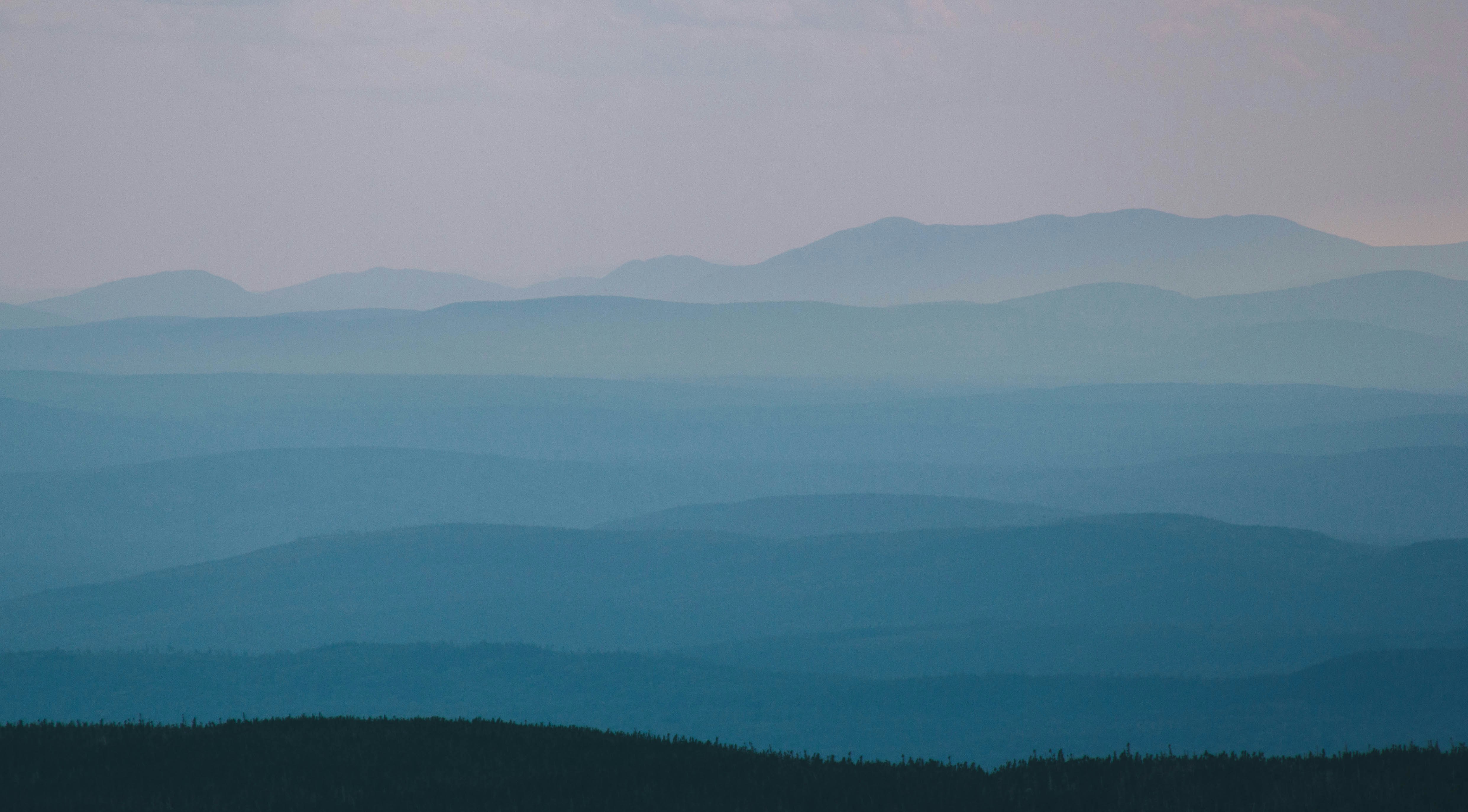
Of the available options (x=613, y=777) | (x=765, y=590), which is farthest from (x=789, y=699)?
(x=613, y=777)

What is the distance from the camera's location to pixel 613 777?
660 inches

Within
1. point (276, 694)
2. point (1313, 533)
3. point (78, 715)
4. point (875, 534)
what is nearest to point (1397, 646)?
point (1313, 533)

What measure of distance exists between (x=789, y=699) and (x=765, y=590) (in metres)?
61.9

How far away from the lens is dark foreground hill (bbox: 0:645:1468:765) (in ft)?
310

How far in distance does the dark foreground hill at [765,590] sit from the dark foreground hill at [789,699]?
3011cm

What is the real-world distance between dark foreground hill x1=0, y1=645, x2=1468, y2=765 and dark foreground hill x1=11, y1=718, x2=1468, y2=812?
7167 cm

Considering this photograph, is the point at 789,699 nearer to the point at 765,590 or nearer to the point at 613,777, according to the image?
the point at 765,590

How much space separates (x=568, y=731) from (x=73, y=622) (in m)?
176

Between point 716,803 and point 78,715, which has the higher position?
point 78,715

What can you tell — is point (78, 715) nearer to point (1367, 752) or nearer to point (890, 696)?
point (890, 696)

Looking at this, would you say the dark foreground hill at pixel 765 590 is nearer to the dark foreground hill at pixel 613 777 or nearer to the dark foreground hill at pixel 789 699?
the dark foreground hill at pixel 789 699

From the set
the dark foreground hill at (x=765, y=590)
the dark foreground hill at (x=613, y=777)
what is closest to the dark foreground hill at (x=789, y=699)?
the dark foreground hill at (x=765, y=590)

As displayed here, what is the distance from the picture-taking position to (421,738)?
18766 mm

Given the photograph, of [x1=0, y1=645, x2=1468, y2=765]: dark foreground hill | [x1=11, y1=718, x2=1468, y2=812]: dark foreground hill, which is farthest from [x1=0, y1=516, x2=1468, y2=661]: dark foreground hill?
[x1=11, y1=718, x2=1468, y2=812]: dark foreground hill
